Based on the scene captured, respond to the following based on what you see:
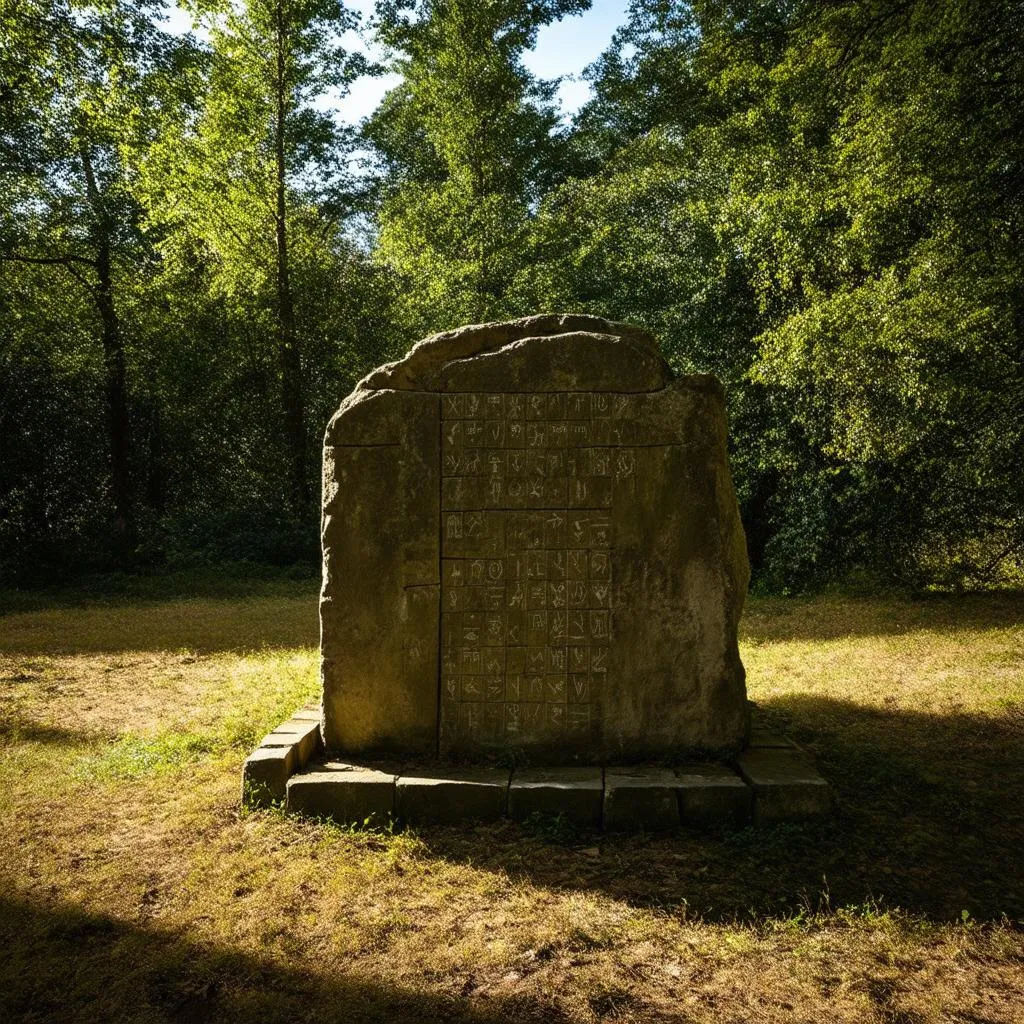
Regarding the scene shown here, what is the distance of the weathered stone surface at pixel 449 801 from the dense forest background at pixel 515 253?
247 inches

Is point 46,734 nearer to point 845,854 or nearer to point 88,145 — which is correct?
point 845,854

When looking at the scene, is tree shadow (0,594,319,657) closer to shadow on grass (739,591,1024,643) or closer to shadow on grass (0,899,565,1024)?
shadow on grass (739,591,1024,643)

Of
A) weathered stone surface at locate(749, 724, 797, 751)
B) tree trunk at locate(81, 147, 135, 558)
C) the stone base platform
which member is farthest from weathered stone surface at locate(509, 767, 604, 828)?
tree trunk at locate(81, 147, 135, 558)

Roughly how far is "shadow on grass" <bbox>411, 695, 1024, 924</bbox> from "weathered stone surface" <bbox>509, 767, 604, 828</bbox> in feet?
0.35

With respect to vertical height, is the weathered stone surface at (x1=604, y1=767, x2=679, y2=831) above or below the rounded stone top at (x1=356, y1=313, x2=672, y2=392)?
below

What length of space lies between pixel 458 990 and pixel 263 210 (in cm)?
1496

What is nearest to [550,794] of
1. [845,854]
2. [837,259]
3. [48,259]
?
[845,854]

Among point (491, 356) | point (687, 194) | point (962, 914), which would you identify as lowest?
point (962, 914)

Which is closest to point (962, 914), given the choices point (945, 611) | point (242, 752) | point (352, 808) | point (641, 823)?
point (641, 823)

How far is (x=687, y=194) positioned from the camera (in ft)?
45.3

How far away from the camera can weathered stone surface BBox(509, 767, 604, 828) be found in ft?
13.4

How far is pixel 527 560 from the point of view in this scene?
4625mm

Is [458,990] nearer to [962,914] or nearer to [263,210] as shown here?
[962,914]

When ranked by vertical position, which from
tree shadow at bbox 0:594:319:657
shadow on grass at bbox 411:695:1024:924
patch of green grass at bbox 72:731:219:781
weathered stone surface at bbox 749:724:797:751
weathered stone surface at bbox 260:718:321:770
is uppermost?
weathered stone surface at bbox 260:718:321:770
